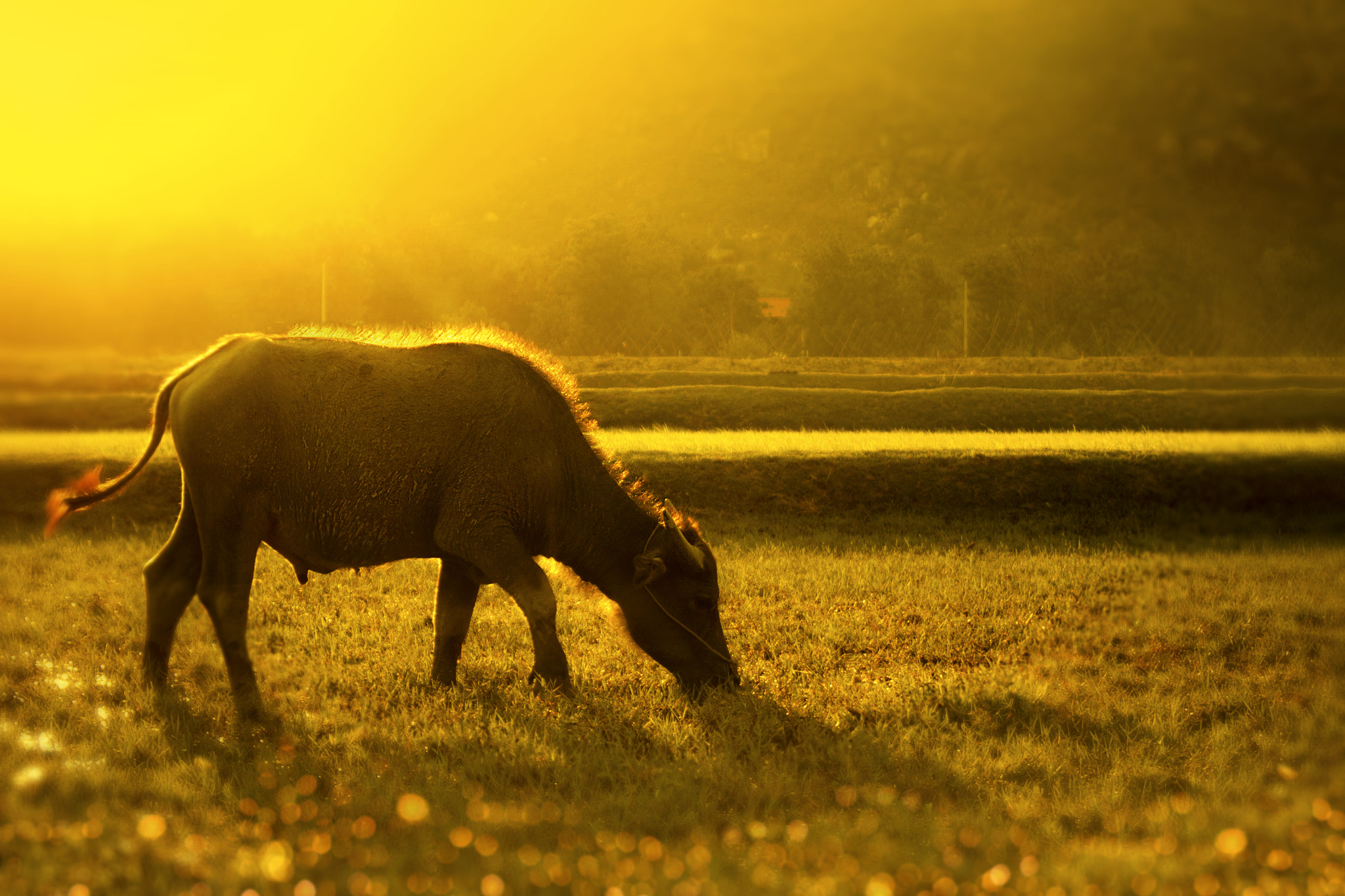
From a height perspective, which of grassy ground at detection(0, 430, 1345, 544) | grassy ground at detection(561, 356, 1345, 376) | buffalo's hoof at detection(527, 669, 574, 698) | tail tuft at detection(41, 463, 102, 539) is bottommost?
grassy ground at detection(561, 356, 1345, 376)

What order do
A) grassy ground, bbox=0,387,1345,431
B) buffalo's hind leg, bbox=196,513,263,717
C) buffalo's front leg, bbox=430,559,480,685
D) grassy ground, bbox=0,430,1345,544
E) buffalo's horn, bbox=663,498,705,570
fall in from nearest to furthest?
buffalo's hind leg, bbox=196,513,263,717 → buffalo's horn, bbox=663,498,705,570 → buffalo's front leg, bbox=430,559,480,685 → grassy ground, bbox=0,430,1345,544 → grassy ground, bbox=0,387,1345,431

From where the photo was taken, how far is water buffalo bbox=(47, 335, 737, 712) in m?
5.59

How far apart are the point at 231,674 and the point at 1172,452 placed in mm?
7811

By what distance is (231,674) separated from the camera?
550 centimetres

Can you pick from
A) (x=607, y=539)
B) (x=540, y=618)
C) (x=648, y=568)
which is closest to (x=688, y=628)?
(x=648, y=568)

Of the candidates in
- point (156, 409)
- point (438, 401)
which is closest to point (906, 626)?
point (438, 401)

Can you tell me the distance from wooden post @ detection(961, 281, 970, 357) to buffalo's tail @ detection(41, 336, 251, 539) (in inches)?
852

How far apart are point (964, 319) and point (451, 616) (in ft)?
75.2

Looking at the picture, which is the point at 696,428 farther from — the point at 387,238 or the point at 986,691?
the point at 986,691

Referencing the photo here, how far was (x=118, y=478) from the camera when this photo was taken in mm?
5930

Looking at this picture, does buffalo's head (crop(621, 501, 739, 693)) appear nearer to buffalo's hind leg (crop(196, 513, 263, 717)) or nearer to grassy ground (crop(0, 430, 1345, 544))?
buffalo's hind leg (crop(196, 513, 263, 717))

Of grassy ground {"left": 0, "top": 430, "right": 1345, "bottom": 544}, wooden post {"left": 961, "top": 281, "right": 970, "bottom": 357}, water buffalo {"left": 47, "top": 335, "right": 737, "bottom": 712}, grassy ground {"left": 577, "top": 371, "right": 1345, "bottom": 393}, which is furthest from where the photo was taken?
wooden post {"left": 961, "top": 281, "right": 970, "bottom": 357}

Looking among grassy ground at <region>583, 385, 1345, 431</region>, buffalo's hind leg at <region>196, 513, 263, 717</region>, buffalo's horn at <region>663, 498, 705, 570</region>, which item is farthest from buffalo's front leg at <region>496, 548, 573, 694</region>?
grassy ground at <region>583, 385, 1345, 431</region>

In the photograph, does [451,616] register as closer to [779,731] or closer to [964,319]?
[779,731]
